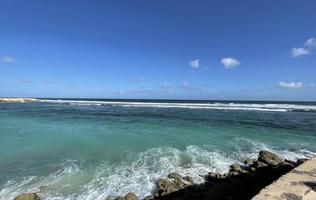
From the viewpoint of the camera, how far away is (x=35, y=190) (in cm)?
717

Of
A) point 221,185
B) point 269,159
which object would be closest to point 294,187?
point 221,185

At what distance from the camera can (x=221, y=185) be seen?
6.99 meters

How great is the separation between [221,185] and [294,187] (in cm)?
270

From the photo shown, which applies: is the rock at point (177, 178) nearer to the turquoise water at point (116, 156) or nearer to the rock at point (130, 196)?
the turquoise water at point (116, 156)

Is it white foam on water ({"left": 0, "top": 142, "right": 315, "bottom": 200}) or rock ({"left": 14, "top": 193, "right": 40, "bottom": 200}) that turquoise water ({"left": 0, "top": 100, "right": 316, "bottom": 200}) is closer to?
white foam on water ({"left": 0, "top": 142, "right": 315, "bottom": 200})

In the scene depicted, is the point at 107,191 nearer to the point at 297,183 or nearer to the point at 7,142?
the point at 297,183

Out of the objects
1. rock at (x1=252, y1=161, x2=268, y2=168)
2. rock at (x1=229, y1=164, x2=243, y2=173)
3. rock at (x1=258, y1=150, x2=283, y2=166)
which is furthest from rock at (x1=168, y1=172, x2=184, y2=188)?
rock at (x1=258, y1=150, x2=283, y2=166)

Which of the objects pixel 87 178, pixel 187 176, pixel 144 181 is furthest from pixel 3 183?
pixel 187 176

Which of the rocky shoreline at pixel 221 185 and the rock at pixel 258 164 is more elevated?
the rock at pixel 258 164

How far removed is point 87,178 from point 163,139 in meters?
6.90

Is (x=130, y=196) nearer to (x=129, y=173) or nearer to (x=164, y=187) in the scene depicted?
(x=164, y=187)

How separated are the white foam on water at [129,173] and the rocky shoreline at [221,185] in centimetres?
38

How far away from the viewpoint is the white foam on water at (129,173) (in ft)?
23.5

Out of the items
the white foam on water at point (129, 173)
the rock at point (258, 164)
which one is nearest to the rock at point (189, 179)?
the white foam on water at point (129, 173)
